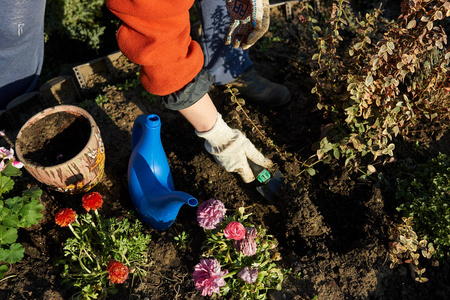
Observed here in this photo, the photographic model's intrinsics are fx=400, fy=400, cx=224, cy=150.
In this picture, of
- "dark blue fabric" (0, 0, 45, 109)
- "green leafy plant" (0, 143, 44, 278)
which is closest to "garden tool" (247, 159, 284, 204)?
"green leafy plant" (0, 143, 44, 278)

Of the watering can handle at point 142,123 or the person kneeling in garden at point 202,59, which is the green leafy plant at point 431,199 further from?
the watering can handle at point 142,123

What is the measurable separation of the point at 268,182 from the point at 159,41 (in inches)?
42.2

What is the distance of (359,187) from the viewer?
2.33 m

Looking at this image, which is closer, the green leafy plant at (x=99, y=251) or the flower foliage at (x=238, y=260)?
the flower foliage at (x=238, y=260)

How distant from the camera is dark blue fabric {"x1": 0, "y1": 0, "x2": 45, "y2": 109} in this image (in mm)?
2314

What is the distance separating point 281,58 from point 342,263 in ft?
5.40

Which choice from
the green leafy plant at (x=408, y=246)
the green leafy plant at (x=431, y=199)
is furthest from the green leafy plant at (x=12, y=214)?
the green leafy plant at (x=431, y=199)

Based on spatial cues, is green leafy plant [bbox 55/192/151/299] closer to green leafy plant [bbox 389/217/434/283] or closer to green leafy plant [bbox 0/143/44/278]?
green leafy plant [bbox 0/143/44/278]

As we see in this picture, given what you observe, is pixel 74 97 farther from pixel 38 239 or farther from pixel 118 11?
pixel 118 11

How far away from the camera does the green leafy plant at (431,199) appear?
2061 millimetres

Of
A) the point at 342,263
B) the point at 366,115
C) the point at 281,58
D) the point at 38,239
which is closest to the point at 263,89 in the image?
the point at 281,58

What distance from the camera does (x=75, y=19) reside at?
312 cm

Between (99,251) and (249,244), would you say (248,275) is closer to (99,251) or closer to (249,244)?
(249,244)

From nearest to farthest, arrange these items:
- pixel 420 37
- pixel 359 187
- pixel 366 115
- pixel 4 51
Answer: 1. pixel 420 37
2. pixel 366 115
3. pixel 359 187
4. pixel 4 51
